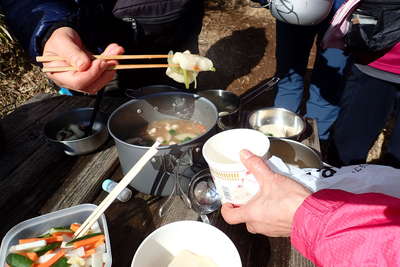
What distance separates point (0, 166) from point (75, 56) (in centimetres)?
95

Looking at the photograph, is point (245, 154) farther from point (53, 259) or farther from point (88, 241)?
point (53, 259)

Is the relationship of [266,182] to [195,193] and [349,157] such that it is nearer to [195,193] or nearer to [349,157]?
[195,193]

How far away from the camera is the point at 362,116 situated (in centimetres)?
293

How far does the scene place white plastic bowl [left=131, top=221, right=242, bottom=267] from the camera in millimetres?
1220

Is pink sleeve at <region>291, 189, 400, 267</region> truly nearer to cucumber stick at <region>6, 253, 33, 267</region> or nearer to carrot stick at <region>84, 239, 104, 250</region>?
carrot stick at <region>84, 239, 104, 250</region>

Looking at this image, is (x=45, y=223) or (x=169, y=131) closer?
(x=45, y=223)

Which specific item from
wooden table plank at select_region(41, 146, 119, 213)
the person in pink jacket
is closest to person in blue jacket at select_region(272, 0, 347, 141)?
wooden table plank at select_region(41, 146, 119, 213)

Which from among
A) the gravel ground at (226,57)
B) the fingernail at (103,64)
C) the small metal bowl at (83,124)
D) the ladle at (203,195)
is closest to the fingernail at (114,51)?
the fingernail at (103,64)

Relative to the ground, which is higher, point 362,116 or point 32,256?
point 32,256

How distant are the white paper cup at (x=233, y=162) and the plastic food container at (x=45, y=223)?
55cm

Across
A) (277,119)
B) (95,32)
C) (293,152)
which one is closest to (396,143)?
(277,119)

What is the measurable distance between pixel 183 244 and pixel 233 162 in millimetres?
416

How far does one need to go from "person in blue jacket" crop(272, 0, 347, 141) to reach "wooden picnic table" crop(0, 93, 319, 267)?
1307mm

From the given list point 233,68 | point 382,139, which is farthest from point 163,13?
point 233,68
